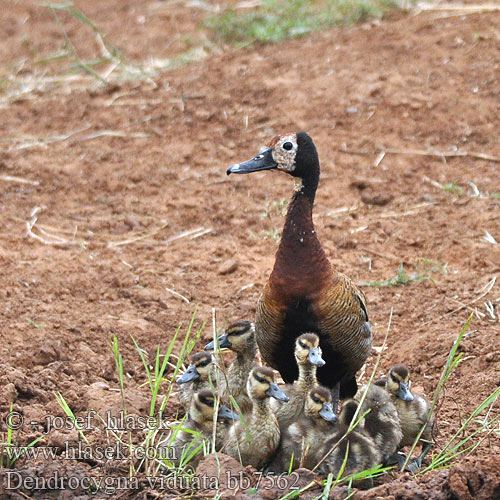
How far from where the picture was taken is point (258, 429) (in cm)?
443

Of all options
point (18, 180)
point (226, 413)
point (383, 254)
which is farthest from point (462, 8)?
point (226, 413)

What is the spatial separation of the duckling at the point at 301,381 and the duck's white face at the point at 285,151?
3.35ft

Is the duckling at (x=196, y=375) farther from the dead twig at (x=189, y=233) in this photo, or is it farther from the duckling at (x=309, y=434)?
the dead twig at (x=189, y=233)

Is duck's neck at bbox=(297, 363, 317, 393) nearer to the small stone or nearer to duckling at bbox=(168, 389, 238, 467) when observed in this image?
duckling at bbox=(168, 389, 238, 467)

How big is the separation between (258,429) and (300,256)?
106 cm

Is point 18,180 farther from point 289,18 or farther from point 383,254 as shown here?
point 289,18

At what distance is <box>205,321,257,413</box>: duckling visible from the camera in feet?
16.6

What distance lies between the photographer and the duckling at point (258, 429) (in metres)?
4.39

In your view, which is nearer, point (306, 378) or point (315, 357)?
point (315, 357)

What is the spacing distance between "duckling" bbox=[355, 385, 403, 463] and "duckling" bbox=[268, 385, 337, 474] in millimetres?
210

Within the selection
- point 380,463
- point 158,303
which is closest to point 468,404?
→ point 380,463

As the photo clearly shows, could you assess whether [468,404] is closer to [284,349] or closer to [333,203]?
[284,349]

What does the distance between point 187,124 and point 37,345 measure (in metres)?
4.16

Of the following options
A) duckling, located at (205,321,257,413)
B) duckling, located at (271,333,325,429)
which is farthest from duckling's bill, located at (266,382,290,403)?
duckling, located at (205,321,257,413)
